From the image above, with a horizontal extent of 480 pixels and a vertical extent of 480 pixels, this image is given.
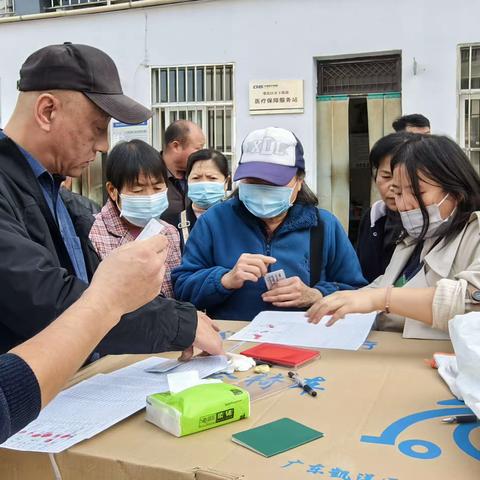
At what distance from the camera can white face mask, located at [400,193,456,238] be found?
1.69m

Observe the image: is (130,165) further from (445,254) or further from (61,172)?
(445,254)

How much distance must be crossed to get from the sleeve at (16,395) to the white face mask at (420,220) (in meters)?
1.28

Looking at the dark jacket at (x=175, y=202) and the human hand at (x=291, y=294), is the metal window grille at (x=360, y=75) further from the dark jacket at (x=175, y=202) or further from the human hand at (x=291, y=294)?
the human hand at (x=291, y=294)

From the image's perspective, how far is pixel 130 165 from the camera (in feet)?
8.09

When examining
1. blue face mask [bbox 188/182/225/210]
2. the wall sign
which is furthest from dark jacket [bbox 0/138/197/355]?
the wall sign

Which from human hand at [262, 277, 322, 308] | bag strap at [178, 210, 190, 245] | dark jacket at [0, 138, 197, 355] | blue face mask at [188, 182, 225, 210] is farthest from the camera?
blue face mask at [188, 182, 225, 210]

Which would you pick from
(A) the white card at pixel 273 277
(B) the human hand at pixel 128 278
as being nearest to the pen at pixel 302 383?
(B) the human hand at pixel 128 278

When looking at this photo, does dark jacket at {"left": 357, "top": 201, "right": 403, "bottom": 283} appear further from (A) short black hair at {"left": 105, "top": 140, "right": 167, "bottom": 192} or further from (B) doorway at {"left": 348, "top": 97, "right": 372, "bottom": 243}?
(B) doorway at {"left": 348, "top": 97, "right": 372, "bottom": 243}

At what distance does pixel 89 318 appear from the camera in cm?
85

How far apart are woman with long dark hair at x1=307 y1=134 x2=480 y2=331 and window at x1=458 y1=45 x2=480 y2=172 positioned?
478 cm

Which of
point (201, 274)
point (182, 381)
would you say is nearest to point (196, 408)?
point (182, 381)

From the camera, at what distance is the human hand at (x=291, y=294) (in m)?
1.85

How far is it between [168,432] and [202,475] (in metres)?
0.17

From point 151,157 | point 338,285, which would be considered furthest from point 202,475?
point 151,157
